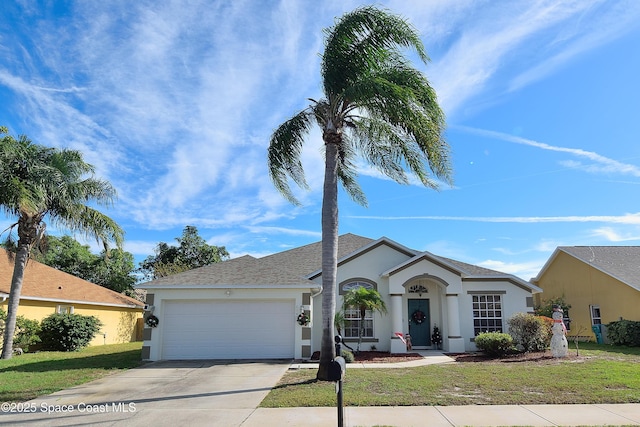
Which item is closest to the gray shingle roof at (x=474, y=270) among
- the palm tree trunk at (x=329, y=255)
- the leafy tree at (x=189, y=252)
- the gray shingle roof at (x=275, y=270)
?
the gray shingle roof at (x=275, y=270)

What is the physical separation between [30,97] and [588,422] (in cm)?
1592

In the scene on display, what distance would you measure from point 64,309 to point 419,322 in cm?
1681

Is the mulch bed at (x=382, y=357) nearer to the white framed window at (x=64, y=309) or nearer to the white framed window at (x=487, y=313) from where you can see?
the white framed window at (x=487, y=313)

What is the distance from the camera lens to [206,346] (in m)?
15.7

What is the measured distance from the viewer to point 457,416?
24.6 ft

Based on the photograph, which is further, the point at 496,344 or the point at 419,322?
the point at 419,322

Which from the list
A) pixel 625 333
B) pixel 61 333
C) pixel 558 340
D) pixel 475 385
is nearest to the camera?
pixel 475 385

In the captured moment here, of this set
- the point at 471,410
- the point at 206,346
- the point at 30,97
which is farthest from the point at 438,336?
the point at 30,97

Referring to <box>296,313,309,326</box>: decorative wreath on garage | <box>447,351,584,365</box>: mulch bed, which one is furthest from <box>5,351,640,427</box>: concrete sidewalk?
<box>447,351,584,365</box>: mulch bed

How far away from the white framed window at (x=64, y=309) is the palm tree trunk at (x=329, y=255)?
15669mm

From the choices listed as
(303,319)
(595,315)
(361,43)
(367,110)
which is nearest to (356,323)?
(303,319)

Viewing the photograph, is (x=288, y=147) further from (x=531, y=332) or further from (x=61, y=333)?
(x=61, y=333)

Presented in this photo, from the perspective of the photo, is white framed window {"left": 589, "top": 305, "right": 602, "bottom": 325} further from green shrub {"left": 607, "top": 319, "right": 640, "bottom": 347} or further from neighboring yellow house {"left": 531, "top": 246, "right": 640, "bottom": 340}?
green shrub {"left": 607, "top": 319, "right": 640, "bottom": 347}

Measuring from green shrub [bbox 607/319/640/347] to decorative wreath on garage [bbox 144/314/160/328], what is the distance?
18.8 m
